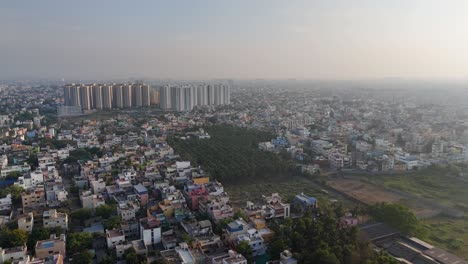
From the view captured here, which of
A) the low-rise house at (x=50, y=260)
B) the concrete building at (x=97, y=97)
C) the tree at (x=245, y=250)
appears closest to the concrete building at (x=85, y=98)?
the concrete building at (x=97, y=97)

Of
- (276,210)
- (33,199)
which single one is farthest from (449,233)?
(33,199)

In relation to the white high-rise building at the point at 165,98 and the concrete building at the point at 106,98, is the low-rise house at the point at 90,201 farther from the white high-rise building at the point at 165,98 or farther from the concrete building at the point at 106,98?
the concrete building at the point at 106,98

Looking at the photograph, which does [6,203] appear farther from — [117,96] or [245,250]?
[117,96]

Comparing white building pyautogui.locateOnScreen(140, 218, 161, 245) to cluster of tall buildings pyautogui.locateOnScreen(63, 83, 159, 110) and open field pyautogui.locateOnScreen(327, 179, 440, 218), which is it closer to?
open field pyautogui.locateOnScreen(327, 179, 440, 218)

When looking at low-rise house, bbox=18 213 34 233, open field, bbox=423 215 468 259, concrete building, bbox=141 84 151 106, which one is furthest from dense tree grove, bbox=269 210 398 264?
concrete building, bbox=141 84 151 106

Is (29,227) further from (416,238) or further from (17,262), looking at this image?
(416,238)
